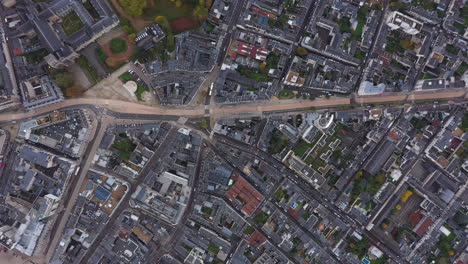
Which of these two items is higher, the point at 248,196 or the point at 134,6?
the point at 134,6

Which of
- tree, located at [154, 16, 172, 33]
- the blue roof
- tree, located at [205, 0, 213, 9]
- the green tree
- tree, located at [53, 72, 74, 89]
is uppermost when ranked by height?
the green tree

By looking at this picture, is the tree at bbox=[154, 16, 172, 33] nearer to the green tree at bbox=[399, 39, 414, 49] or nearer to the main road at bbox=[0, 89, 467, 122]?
the main road at bbox=[0, 89, 467, 122]

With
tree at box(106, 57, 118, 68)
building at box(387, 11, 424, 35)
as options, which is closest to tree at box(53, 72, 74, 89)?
tree at box(106, 57, 118, 68)

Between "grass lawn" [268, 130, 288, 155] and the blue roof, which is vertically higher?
"grass lawn" [268, 130, 288, 155]

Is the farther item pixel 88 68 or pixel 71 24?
pixel 88 68

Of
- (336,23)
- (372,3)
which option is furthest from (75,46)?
(372,3)

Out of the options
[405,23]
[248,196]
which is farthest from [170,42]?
[405,23]

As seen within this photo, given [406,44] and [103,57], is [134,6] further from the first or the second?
[406,44]
